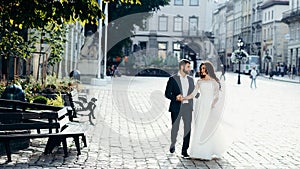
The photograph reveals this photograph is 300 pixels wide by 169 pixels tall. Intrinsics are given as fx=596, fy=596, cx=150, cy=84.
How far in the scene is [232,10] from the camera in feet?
406

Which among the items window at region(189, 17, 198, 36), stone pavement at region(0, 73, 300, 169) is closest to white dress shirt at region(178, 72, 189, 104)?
stone pavement at region(0, 73, 300, 169)

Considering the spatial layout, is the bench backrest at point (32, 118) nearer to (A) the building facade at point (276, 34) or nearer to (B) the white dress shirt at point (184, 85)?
(B) the white dress shirt at point (184, 85)

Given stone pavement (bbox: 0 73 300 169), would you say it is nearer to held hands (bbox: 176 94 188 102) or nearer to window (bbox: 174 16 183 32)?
held hands (bbox: 176 94 188 102)

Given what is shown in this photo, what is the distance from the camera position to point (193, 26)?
286ft

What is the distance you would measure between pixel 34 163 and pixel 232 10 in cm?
11741

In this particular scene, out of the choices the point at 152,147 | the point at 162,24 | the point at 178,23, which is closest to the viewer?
the point at 152,147

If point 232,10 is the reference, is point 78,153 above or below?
below

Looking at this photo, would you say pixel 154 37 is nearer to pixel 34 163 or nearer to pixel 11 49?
pixel 11 49

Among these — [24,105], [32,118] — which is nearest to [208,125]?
[32,118]

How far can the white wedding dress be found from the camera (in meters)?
10.1

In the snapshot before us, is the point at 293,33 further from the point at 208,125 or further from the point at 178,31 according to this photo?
the point at 208,125

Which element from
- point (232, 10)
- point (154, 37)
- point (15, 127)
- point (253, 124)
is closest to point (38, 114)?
point (15, 127)

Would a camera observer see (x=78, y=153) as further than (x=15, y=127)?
Yes

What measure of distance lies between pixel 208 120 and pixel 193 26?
7756 centimetres
